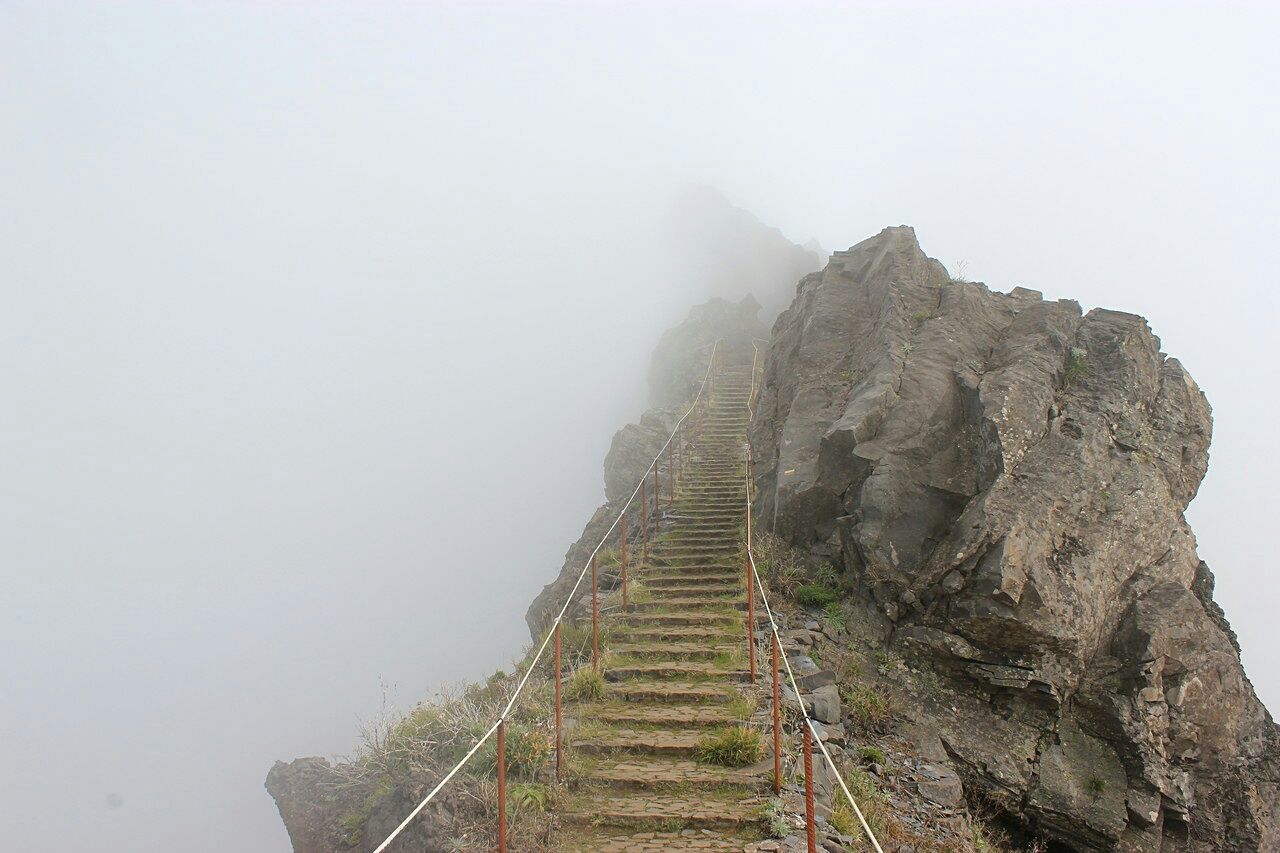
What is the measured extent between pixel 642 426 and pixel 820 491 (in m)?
12.7

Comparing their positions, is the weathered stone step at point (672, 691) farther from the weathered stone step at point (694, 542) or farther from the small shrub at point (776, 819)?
the weathered stone step at point (694, 542)

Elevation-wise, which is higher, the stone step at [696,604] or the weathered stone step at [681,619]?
the stone step at [696,604]

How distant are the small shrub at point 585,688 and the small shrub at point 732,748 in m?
1.96

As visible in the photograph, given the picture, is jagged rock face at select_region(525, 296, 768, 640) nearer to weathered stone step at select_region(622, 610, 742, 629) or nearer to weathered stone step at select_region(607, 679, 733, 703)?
weathered stone step at select_region(622, 610, 742, 629)

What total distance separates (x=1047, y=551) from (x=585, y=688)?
6.75 m

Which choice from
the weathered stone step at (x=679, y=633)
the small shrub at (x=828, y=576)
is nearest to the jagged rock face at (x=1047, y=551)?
the small shrub at (x=828, y=576)

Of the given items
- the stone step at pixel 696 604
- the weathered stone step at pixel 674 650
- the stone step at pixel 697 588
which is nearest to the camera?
the weathered stone step at pixel 674 650

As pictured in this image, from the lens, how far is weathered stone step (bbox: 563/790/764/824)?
696 cm

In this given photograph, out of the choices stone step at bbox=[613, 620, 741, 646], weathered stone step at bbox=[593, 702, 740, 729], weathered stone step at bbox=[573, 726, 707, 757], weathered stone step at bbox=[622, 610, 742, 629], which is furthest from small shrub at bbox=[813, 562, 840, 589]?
weathered stone step at bbox=[573, 726, 707, 757]

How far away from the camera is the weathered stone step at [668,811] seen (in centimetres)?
696

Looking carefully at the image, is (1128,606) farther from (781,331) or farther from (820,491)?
(781,331)

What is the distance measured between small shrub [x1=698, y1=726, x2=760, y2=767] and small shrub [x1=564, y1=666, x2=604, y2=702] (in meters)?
1.96

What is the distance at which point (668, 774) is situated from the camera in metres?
7.84

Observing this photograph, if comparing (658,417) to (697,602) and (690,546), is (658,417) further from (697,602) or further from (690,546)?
(697,602)
